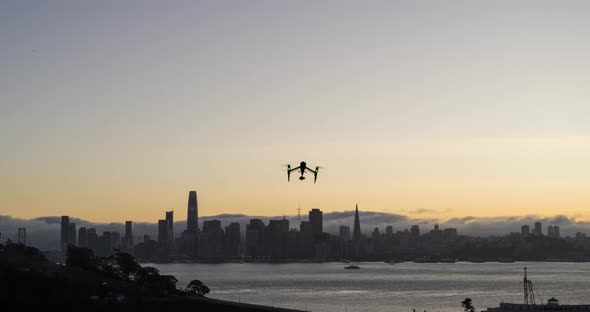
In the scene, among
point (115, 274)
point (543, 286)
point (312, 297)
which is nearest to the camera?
point (115, 274)

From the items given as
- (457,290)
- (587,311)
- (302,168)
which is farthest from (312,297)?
(302,168)

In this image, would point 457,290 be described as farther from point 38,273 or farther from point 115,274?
point 38,273

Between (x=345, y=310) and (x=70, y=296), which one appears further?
(x=345, y=310)

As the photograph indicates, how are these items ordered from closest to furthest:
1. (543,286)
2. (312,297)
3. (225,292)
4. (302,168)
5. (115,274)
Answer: (302,168)
(115,274)
(312,297)
(225,292)
(543,286)

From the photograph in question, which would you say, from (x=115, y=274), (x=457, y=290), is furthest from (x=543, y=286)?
(x=115, y=274)

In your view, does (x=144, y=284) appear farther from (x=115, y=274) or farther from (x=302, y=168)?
(x=302, y=168)

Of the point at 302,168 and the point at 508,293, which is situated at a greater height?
the point at 302,168
